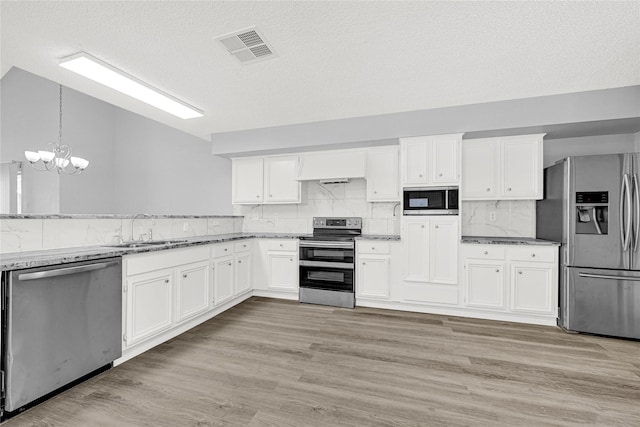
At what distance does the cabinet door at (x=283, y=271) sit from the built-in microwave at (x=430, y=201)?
5.88ft

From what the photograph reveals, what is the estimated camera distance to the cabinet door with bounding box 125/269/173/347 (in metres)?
2.45

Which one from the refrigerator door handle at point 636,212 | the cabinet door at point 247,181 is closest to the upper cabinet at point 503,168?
the refrigerator door handle at point 636,212

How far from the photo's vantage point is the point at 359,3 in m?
1.79

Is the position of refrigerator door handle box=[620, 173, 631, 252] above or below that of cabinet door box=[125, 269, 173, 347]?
above

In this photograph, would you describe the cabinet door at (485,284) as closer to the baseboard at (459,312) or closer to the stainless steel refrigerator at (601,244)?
the baseboard at (459,312)

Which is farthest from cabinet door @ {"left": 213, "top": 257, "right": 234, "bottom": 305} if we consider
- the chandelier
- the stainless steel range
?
the chandelier

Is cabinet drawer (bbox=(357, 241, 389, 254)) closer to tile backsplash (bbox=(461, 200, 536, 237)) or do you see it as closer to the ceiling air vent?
tile backsplash (bbox=(461, 200, 536, 237))

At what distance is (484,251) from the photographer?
3.50 metres

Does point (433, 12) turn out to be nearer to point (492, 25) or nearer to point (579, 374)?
point (492, 25)

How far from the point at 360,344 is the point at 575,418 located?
1.57 m

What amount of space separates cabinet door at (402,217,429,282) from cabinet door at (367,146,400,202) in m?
0.49

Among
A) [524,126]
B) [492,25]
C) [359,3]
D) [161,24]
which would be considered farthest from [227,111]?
[524,126]

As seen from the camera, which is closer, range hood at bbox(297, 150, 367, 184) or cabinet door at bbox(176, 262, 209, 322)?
cabinet door at bbox(176, 262, 209, 322)

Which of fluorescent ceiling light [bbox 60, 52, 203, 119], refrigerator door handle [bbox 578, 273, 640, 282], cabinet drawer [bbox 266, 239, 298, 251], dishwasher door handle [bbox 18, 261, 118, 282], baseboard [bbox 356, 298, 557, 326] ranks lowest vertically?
baseboard [bbox 356, 298, 557, 326]
